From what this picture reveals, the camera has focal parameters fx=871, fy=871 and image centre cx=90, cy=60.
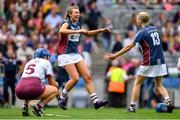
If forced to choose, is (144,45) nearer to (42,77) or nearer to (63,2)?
(42,77)

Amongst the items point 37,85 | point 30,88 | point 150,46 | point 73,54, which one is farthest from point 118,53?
point 30,88

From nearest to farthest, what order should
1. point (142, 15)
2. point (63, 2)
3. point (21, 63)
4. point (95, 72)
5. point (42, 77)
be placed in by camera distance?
point (42, 77)
point (142, 15)
point (21, 63)
point (95, 72)
point (63, 2)

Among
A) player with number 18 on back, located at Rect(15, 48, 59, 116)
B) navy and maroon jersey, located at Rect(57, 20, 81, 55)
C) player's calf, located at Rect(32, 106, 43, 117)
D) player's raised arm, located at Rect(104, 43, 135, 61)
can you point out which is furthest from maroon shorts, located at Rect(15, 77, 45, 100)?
navy and maroon jersey, located at Rect(57, 20, 81, 55)

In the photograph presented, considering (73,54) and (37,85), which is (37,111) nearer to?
(37,85)

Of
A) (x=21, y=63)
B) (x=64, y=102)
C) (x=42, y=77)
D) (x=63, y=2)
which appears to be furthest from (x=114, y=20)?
(x=42, y=77)

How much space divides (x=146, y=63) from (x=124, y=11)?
12.0 meters

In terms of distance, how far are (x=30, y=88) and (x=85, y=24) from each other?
15064mm

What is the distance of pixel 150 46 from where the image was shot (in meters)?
20.0

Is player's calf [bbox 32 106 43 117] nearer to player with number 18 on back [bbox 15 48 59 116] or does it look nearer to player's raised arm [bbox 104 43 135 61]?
player with number 18 on back [bbox 15 48 59 116]

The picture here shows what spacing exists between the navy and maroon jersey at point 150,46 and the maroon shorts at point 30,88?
10.1ft

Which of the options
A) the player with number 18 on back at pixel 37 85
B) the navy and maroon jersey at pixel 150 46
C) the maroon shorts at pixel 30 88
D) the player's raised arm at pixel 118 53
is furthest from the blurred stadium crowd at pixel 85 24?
the maroon shorts at pixel 30 88

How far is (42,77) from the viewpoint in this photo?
1791cm

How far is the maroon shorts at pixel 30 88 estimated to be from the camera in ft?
58.1

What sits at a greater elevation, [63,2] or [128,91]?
[63,2]
